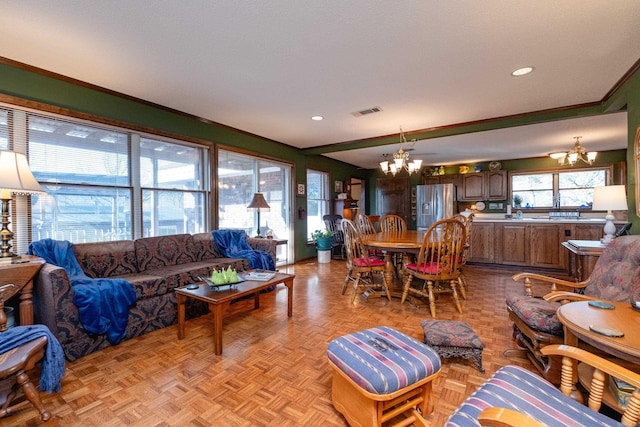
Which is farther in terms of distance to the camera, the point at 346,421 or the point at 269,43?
the point at 269,43

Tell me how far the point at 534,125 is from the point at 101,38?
4938 millimetres

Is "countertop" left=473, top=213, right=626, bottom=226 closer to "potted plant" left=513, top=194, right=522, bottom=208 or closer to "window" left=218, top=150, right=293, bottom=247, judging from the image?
"potted plant" left=513, top=194, right=522, bottom=208

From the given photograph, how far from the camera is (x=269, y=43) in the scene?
2.16 m

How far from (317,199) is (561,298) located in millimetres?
5126

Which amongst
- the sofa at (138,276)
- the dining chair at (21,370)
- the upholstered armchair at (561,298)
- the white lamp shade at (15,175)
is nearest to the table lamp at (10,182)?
the white lamp shade at (15,175)

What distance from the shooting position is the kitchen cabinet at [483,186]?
6.26 meters

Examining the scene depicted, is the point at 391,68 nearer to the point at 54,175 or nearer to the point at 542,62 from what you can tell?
the point at 542,62

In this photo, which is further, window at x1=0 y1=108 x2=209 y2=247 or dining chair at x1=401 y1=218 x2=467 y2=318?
dining chair at x1=401 y1=218 x2=467 y2=318

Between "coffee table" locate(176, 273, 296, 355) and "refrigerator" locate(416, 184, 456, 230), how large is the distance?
4788mm

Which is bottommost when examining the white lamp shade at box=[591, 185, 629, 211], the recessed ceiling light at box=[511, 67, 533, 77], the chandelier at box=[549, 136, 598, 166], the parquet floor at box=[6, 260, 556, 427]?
the parquet floor at box=[6, 260, 556, 427]

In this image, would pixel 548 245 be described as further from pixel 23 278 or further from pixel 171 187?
pixel 23 278

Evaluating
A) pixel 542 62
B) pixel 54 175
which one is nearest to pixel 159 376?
pixel 54 175

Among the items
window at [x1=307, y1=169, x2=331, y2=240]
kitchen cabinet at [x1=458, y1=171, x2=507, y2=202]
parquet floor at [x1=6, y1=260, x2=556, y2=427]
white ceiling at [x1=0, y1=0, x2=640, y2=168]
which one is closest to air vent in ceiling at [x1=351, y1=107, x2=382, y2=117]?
white ceiling at [x1=0, y1=0, x2=640, y2=168]

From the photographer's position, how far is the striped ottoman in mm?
1291
